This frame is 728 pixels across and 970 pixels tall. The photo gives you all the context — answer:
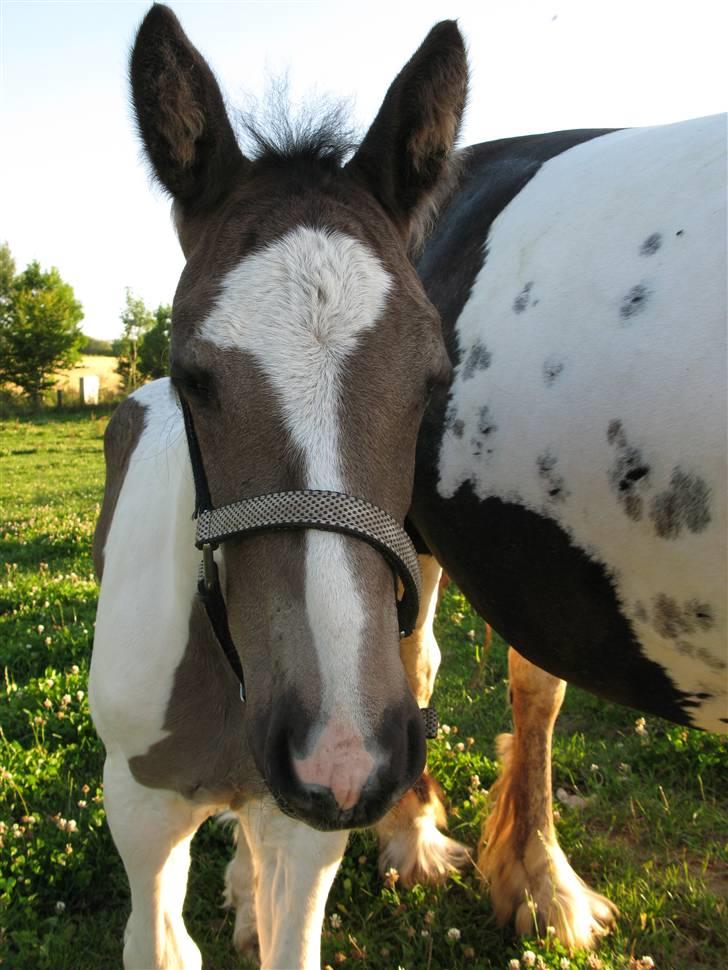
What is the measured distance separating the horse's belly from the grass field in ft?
4.37

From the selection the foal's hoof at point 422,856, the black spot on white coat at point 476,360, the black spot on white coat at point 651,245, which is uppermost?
the black spot on white coat at point 651,245

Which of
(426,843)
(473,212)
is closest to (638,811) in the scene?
(426,843)

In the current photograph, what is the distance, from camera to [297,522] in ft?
→ 4.71

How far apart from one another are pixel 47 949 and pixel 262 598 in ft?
6.21

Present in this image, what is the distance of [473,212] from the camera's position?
248 centimetres

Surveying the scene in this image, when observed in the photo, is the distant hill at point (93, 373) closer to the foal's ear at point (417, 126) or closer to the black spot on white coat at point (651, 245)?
the foal's ear at point (417, 126)

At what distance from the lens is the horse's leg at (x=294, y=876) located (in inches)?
85.6

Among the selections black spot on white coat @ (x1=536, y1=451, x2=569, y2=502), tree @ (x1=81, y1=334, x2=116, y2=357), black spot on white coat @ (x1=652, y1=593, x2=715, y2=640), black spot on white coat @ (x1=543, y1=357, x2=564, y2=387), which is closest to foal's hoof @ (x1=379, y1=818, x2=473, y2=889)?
→ black spot on white coat @ (x1=652, y1=593, x2=715, y2=640)

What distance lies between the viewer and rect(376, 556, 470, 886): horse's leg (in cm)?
311

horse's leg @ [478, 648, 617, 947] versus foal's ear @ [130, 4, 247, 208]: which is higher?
foal's ear @ [130, 4, 247, 208]

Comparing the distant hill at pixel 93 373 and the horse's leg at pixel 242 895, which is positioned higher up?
the distant hill at pixel 93 373

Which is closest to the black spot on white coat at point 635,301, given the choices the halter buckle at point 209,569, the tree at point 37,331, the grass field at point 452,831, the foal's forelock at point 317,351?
the foal's forelock at point 317,351

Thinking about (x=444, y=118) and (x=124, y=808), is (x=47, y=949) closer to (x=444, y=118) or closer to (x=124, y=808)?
(x=124, y=808)

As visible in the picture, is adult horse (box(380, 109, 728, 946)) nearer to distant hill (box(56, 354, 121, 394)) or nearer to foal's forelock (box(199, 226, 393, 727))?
foal's forelock (box(199, 226, 393, 727))
